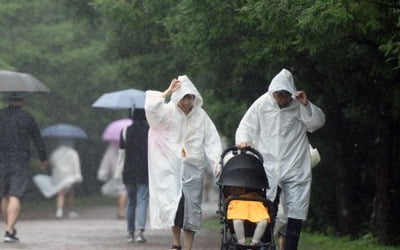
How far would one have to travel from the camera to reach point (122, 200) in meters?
27.2

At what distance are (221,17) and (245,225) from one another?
383cm

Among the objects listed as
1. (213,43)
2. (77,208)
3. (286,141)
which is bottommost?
(77,208)

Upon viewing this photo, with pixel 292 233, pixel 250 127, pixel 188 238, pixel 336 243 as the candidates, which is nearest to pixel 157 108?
pixel 250 127

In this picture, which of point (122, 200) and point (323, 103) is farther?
point (122, 200)

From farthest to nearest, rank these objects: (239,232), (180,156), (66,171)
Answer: (66,171) → (180,156) → (239,232)

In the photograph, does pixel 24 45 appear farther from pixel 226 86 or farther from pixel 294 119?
pixel 294 119

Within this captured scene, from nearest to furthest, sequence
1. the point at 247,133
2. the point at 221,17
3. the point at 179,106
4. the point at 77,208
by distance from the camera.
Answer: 1. the point at 247,133
2. the point at 179,106
3. the point at 221,17
4. the point at 77,208

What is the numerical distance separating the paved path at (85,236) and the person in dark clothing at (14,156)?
0.48 m

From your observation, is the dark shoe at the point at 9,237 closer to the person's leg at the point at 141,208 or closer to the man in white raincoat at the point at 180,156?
the person's leg at the point at 141,208

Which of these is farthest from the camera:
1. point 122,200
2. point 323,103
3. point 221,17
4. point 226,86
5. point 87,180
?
point 87,180

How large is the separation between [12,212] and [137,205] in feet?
6.74

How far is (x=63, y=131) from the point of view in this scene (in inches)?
1160

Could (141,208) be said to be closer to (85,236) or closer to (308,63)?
(85,236)

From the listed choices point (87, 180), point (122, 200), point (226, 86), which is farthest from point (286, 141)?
point (87, 180)
